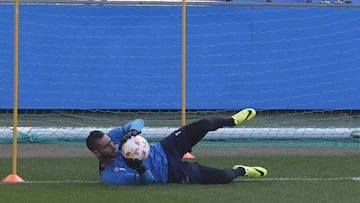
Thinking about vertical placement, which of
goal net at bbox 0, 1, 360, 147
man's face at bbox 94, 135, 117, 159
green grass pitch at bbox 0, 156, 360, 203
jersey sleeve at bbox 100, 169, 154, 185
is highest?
goal net at bbox 0, 1, 360, 147

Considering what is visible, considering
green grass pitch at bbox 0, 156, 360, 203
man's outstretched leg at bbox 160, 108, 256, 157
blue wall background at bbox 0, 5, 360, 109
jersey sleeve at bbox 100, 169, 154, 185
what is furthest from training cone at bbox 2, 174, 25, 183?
blue wall background at bbox 0, 5, 360, 109

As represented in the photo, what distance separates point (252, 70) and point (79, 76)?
333 cm

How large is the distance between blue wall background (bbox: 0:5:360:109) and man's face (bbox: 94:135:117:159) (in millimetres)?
7763

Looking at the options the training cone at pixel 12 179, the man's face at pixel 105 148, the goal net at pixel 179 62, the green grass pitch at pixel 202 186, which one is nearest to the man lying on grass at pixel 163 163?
the man's face at pixel 105 148

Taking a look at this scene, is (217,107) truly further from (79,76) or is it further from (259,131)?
(259,131)

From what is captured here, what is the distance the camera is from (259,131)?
13.5 m

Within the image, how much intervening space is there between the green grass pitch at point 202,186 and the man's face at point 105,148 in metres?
0.34

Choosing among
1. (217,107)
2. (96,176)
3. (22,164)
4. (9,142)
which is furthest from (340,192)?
(217,107)

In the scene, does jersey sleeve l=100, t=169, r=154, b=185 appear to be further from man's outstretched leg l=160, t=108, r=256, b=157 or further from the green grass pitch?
man's outstretched leg l=160, t=108, r=256, b=157

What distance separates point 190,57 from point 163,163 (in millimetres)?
8193

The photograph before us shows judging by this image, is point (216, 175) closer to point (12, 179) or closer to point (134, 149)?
point (134, 149)

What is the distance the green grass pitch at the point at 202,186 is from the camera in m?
8.52

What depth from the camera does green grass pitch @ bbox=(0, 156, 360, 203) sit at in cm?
852

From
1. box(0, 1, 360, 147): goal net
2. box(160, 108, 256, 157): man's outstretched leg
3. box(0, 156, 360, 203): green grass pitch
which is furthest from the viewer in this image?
box(0, 1, 360, 147): goal net
